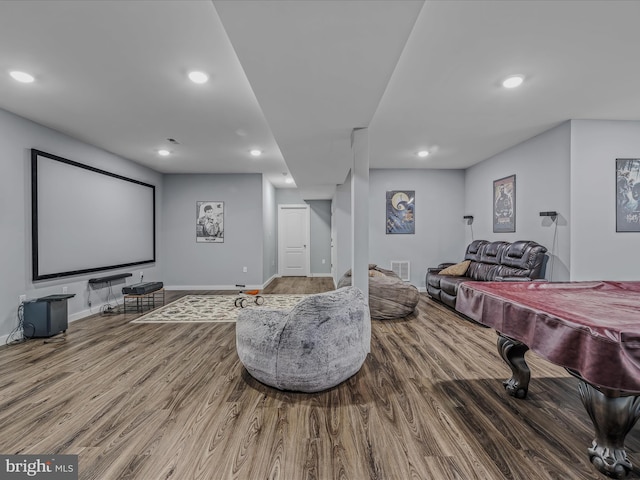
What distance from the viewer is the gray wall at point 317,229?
29.4 feet

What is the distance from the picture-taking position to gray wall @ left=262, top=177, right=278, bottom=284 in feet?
22.6

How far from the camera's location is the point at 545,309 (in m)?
1.54

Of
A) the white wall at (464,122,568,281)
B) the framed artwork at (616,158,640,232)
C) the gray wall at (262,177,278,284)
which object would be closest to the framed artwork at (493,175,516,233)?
the white wall at (464,122,568,281)

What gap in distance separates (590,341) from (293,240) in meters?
8.09

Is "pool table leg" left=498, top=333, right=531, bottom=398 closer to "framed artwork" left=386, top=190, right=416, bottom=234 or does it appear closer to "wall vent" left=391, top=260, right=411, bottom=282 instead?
"wall vent" left=391, top=260, right=411, bottom=282

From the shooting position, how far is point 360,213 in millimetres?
2980

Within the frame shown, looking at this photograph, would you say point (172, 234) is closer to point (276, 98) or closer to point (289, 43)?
point (276, 98)

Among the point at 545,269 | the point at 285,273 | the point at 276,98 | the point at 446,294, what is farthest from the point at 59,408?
the point at 285,273

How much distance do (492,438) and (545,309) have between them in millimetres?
854

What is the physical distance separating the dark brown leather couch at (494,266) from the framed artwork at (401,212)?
1139 millimetres

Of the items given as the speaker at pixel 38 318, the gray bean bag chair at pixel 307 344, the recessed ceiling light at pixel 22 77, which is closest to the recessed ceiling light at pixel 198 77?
the recessed ceiling light at pixel 22 77

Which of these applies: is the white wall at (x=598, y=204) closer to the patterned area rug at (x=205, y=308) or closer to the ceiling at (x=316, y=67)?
the ceiling at (x=316, y=67)

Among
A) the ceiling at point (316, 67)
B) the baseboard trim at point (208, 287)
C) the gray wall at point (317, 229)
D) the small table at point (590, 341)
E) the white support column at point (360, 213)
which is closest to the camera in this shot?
the small table at point (590, 341)

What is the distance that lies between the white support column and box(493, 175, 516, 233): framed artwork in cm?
329
